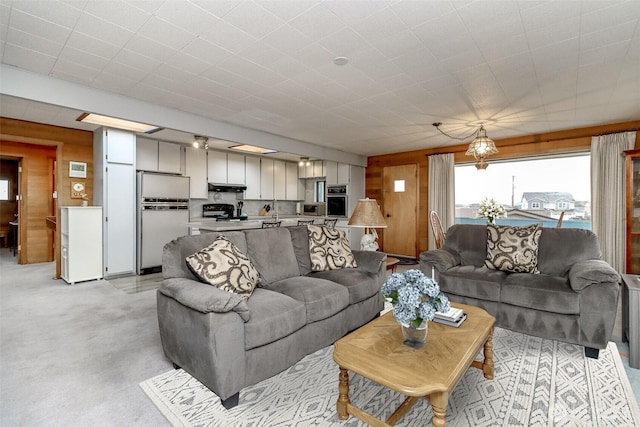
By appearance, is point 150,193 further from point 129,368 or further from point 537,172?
point 537,172

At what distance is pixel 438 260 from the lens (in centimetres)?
322

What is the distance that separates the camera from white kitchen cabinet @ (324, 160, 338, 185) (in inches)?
295

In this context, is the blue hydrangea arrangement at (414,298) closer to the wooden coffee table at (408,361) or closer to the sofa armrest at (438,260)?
the wooden coffee table at (408,361)

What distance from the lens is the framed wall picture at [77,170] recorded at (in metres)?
5.23

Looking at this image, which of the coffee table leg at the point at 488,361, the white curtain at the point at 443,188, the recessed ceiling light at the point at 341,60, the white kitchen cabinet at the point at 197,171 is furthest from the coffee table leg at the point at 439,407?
the white kitchen cabinet at the point at 197,171

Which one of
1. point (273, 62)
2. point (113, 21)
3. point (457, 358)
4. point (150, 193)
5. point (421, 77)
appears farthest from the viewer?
point (150, 193)

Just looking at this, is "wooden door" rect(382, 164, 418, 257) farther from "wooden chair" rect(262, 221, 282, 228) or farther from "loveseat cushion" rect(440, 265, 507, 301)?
Result: "loveseat cushion" rect(440, 265, 507, 301)

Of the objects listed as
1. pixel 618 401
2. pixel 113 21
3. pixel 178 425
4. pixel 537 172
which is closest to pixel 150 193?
pixel 113 21

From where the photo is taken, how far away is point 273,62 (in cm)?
275

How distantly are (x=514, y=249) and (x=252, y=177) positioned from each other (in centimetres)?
538

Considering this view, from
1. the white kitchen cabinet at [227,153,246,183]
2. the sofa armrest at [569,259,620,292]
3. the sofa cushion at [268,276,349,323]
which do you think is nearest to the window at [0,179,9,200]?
the white kitchen cabinet at [227,153,246,183]

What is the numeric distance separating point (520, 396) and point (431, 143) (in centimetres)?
503

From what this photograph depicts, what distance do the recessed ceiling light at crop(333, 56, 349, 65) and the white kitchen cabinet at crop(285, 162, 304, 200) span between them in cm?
513

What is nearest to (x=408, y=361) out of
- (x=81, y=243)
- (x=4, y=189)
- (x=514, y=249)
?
(x=514, y=249)
